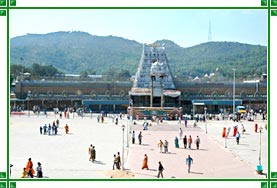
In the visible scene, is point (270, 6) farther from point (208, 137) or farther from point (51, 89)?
point (51, 89)

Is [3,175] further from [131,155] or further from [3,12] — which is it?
[131,155]

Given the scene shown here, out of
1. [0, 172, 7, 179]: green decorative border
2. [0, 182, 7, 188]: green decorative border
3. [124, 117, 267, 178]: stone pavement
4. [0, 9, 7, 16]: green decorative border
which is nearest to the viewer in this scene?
[0, 182, 7, 188]: green decorative border

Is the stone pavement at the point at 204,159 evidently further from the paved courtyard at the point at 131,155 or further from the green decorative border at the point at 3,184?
the green decorative border at the point at 3,184

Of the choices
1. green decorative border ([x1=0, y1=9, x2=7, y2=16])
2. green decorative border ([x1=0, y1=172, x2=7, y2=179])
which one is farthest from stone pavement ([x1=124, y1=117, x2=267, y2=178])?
green decorative border ([x1=0, y1=9, x2=7, y2=16])

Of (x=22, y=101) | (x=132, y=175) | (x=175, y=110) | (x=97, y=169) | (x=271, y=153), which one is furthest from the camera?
(x=22, y=101)

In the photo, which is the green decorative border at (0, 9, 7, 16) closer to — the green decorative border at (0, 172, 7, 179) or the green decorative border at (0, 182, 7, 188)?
the green decorative border at (0, 172, 7, 179)

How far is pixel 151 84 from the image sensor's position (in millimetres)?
61250

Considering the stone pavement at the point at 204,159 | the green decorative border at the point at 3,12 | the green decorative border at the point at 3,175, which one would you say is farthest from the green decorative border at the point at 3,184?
the stone pavement at the point at 204,159

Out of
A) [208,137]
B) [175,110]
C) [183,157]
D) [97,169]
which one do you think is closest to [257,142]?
[208,137]

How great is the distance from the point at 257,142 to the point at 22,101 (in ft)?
157

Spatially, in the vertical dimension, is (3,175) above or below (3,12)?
below

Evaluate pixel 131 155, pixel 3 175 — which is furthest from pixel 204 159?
pixel 3 175

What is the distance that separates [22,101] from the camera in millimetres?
69562

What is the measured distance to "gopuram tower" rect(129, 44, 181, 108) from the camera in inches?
2474
